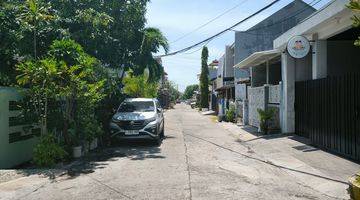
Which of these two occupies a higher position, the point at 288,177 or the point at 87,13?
the point at 87,13

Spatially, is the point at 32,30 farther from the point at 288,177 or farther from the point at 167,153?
the point at 288,177

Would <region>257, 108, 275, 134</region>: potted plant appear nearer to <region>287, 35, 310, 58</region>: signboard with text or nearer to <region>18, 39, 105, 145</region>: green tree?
<region>287, 35, 310, 58</region>: signboard with text

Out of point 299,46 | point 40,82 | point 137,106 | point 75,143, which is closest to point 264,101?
point 299,46

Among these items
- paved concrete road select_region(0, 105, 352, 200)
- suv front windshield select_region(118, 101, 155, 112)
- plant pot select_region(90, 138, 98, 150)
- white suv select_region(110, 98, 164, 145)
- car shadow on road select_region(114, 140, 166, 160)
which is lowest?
paved concrete road select_region(0, 105, 352, 200)

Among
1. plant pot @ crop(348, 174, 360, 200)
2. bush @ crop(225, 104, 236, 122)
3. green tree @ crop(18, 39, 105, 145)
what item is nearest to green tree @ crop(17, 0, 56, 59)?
green tree @ crop(18, 39, 105, 145)

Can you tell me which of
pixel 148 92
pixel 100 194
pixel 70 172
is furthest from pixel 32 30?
pixel 148 92

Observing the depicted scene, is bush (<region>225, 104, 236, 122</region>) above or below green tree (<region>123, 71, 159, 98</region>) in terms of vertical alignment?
below

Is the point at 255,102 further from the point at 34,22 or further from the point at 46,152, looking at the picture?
the point at 46,152

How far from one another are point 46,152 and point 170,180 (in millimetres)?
3597

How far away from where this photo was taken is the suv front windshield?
1709cm

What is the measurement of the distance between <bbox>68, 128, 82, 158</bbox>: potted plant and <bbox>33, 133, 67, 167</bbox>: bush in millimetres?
1564

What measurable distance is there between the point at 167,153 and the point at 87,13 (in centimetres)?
674

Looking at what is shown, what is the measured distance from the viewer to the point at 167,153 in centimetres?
1357

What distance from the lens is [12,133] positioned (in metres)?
11.0
